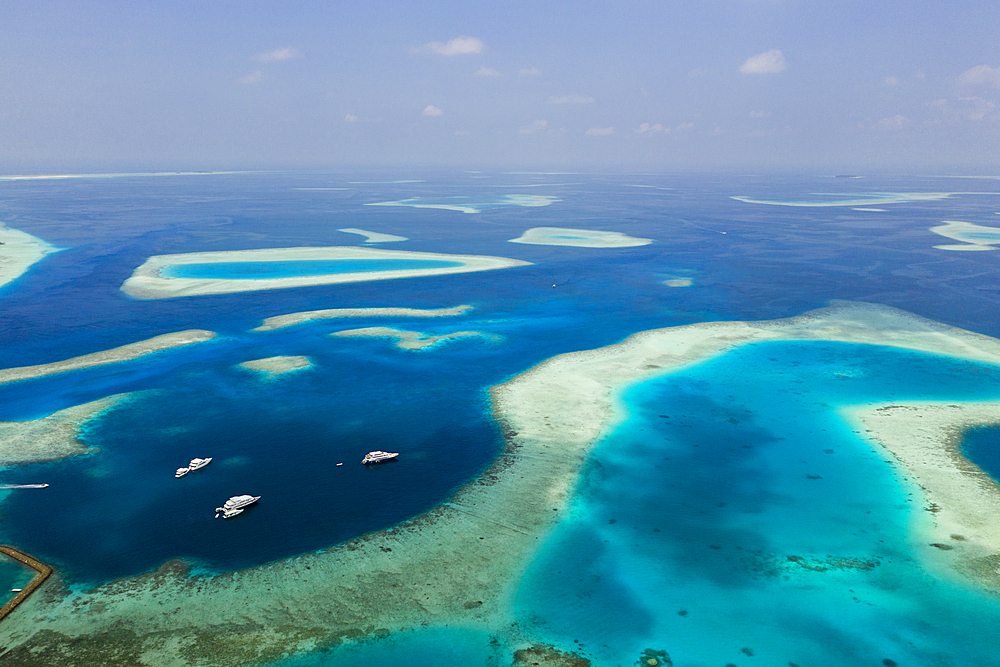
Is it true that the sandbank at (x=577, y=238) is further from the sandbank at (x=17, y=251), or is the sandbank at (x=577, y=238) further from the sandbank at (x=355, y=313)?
the sandbank at (x=17, y=251)

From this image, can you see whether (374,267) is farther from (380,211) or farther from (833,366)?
(380,211)

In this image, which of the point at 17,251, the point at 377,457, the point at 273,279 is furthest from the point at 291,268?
the point at 377,457

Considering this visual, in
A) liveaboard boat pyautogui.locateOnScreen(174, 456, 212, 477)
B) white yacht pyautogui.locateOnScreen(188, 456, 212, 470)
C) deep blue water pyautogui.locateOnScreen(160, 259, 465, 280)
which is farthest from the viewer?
deep blue water pyautogui.locateOnScreen(160, 259, 465, 280)

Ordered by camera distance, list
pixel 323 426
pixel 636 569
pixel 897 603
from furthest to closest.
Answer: pixel 323 426 < pixel 636 569 < pixel 897 603

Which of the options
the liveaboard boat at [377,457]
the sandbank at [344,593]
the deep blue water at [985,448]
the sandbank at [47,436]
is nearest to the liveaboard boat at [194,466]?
the sandbank at [47,436]

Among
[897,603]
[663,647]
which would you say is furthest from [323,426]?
[897,603]

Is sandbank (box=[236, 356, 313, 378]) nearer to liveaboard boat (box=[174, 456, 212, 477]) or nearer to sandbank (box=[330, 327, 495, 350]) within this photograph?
sandbank (box=[330, 327, 495, 350])

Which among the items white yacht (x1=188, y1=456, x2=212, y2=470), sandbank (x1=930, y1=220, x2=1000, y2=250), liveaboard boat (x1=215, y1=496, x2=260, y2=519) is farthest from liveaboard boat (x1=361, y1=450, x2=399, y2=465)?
sandbank (x1=930, y1=220, x2=1000, y2=250)
